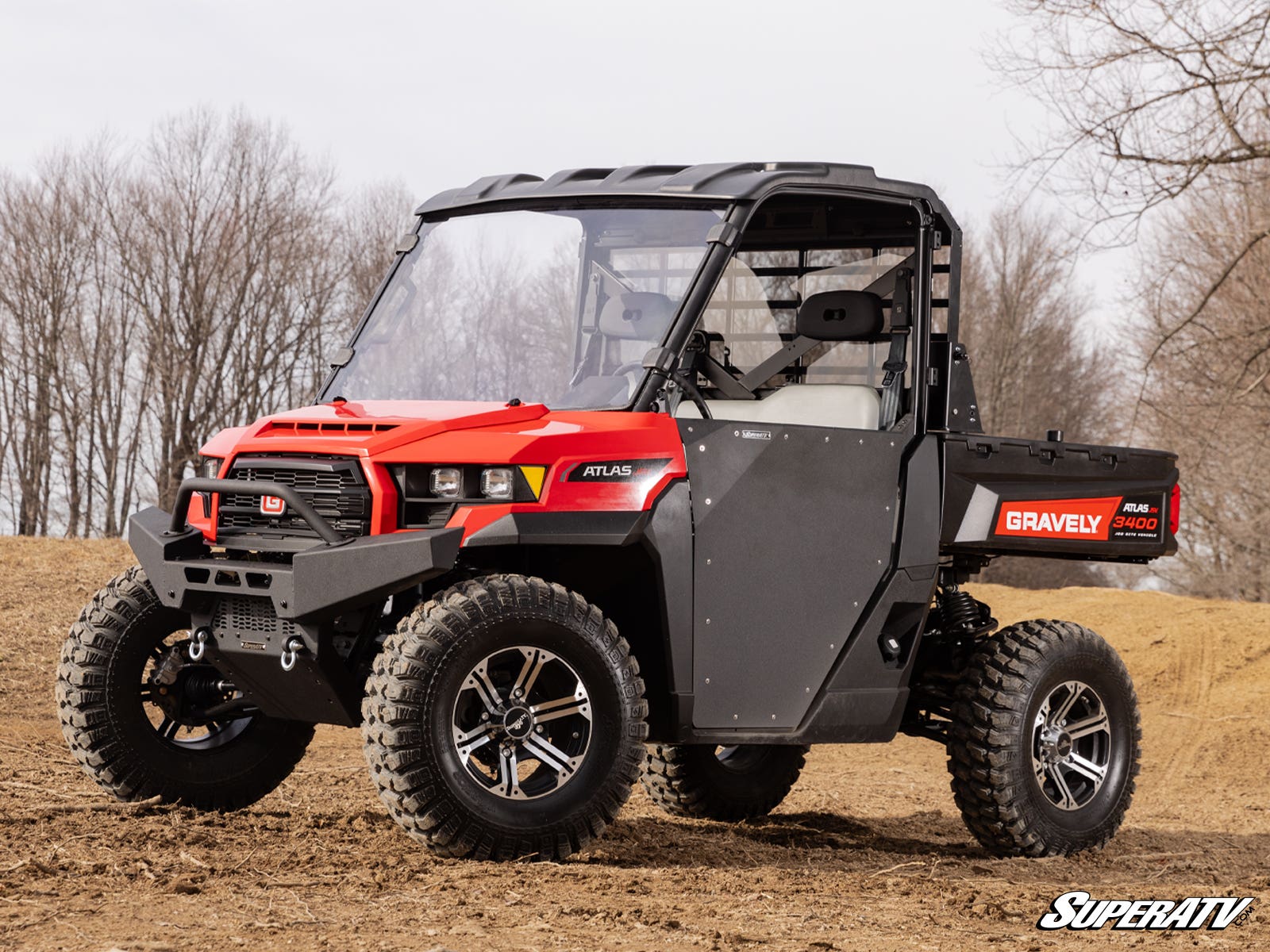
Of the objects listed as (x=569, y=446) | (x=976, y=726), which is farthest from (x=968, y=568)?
(x=569, y=446)

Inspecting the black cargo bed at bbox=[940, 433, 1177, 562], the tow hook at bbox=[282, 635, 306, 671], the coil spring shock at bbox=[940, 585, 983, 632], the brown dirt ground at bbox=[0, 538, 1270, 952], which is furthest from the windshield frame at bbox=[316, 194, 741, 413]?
the coil spring shock at bbox=[940, 585, 983, 632]

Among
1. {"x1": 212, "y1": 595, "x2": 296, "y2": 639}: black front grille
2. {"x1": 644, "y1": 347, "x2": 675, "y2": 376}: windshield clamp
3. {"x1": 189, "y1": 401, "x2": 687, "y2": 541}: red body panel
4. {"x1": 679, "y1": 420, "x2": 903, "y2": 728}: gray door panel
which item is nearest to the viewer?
{"x1": 189, "y1": 401, "x2": 687, "y2": 541}: red body panel

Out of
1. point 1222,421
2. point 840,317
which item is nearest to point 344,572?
point 840,317

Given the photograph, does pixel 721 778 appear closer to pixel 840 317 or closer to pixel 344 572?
pixel 840 317

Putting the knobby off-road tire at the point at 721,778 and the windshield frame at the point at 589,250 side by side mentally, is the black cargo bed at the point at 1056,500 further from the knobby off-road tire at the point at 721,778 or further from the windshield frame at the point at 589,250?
the knobby off-road tire at the point at 721,778

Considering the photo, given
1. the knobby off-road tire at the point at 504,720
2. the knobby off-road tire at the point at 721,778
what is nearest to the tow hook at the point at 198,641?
the knobby off-road tire at the point at 504,720

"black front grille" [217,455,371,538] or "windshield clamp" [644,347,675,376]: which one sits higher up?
"windshield clamp" [644,347,675,376]

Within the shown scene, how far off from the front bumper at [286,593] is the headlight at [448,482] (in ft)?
0.57

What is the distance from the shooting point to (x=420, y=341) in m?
7.14

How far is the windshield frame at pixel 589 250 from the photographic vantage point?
650 cm

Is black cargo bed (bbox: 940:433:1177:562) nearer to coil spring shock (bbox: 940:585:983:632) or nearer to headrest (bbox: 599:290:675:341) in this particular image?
coil spring shock (bbox: 940:585:983:632)

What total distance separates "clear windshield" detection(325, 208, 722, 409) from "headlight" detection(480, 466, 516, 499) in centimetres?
61

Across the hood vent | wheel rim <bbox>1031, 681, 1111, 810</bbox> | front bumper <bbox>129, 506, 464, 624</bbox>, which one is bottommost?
wheel rim <bbox>1031, 681, 1111, 810</bbox>

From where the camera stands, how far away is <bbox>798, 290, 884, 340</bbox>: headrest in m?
6.91
